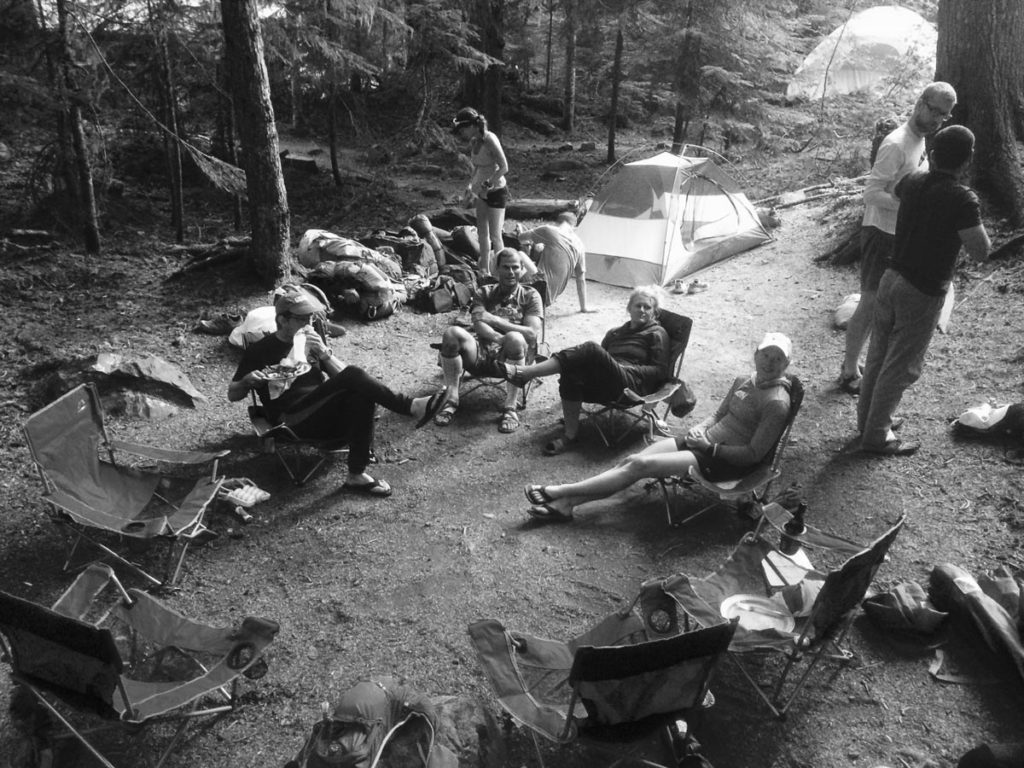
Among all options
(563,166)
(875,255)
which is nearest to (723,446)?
(875,255)

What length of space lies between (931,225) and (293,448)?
4.43m

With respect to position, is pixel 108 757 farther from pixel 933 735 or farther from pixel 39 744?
pixel 933 735

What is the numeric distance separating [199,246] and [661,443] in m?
8.20

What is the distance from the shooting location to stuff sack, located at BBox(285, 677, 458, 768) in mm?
2432

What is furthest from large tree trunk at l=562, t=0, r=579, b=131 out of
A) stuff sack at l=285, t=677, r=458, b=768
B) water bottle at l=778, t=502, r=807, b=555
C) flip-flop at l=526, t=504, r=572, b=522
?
stuff sack at l=285, t=677, r=458, b=768

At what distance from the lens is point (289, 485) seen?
4746mm

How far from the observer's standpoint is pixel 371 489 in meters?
4.68

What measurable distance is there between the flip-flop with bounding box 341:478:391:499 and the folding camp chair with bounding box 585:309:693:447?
5.56ft

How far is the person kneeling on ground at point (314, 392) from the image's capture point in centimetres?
460

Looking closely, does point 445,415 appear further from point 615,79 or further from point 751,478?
point 615,79

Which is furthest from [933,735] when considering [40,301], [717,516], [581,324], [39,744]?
[40,301]

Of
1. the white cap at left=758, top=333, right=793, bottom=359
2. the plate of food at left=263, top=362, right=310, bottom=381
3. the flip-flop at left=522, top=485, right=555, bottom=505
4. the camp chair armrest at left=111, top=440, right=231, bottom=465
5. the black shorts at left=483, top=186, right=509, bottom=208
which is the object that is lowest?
the flip-flop at left=522, top=485, right=555, bottom=505

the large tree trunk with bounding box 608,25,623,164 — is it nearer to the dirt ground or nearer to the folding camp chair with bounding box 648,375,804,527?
the dirt ground

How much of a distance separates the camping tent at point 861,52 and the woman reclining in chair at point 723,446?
53.5ft
